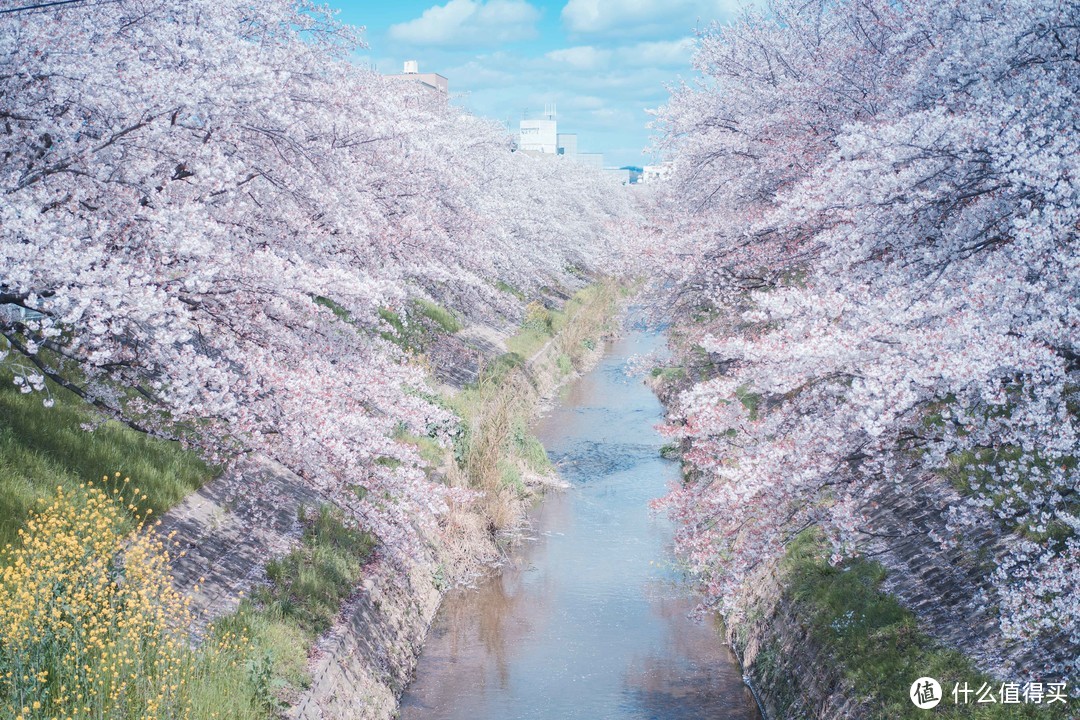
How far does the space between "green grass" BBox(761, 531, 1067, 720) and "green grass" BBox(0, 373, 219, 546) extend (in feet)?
25.9

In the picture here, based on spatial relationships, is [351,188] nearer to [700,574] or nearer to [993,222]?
[993,222]

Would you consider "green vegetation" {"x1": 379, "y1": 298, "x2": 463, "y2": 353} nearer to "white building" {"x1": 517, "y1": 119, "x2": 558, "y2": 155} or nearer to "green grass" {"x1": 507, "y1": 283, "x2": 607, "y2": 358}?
"green grass" {"x1": 507, "y1": 283, "x2": 607, "y2": 358}

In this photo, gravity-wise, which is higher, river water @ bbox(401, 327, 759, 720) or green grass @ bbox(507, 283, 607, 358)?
green grass @ bbox(507, 283, 607, 358)

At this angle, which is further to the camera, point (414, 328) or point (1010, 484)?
point (414, 328)

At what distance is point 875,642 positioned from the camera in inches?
384

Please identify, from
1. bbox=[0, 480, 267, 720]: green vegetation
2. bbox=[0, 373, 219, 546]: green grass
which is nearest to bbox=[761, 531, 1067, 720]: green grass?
bbox=[0, 480, 267, 720]: green vegetation

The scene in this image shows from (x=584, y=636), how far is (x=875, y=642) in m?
4.91

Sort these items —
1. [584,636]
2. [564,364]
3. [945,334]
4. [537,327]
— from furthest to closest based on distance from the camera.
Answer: [537,327], [564,364], [584,636], [945,334]

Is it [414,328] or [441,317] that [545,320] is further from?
[414,328]

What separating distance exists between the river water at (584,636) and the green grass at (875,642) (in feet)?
5.21

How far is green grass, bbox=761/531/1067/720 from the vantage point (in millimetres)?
8188

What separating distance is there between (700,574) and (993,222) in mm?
8338

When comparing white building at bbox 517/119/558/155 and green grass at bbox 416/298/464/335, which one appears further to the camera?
white building at bbox 517/119/558/155

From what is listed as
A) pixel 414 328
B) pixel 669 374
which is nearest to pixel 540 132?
pixel 669 374
